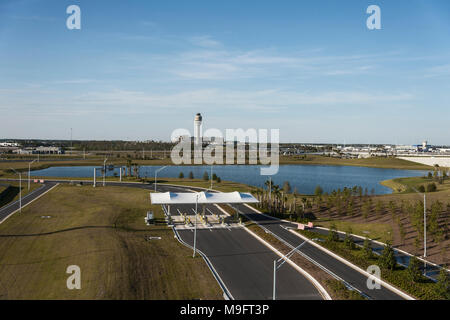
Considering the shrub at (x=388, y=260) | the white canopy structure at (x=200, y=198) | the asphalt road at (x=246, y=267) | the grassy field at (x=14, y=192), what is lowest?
the asphalt road at (x=246, y=267)

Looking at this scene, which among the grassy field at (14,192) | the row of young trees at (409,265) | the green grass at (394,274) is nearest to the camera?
the row of young trees at (409,265)

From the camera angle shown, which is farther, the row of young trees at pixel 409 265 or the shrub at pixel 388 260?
the shrub at pixel 388 260

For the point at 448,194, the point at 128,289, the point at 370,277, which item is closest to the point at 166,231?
the point at 128,289

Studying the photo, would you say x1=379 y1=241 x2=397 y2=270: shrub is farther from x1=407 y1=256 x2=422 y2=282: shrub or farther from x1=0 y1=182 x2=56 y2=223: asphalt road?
x1=0 y1=182 x2=56 y2=223: asphalt road

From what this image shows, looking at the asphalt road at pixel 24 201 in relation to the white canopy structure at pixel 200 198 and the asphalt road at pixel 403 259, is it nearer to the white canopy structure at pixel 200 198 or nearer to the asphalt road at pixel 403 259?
the white canopy structure at pixel 200 198

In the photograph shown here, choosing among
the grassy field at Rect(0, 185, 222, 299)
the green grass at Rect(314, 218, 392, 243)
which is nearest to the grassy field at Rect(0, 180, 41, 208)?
the grassy field at Rect(0, 185, 222, 299)

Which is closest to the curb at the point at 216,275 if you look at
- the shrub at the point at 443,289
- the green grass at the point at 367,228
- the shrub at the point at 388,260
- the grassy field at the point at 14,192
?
the shrub at the point at 388,260

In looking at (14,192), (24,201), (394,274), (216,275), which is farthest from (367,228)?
(14,192)
